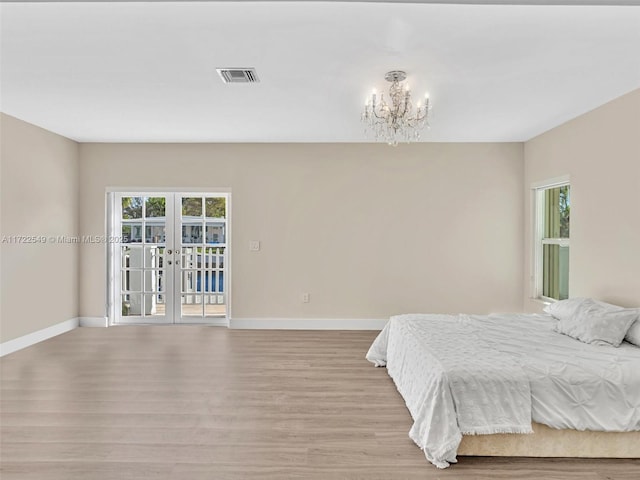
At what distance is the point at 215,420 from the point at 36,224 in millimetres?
3580

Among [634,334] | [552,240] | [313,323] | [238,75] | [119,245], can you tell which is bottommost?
[313,323]

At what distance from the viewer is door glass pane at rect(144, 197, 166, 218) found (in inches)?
226

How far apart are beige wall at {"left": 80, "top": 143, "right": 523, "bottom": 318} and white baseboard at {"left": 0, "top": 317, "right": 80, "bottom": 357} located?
2238 millimetres

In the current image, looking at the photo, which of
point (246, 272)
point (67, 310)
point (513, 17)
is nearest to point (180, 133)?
point (246, 272)

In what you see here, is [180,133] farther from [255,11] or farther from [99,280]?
[255,11]

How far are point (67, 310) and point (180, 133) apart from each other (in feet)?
9.30

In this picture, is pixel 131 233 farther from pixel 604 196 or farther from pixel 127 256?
pixel 604 196

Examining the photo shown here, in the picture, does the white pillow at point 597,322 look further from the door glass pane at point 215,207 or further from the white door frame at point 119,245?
the door glass pane at point 215,207

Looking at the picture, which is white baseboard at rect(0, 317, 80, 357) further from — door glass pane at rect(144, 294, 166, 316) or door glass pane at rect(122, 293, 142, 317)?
door glass pane at rect(144, 294, 166, 316)

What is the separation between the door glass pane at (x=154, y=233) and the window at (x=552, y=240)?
5169 millimetres

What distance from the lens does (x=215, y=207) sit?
5750mm

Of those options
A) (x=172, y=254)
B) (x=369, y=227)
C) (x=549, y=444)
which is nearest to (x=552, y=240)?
(x=369, y=227)

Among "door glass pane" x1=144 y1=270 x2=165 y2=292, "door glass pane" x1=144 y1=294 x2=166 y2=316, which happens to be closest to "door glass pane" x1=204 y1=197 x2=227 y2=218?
"door glass pane" x1=144 y1=270 x2=165 y2=292

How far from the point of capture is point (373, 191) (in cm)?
548
